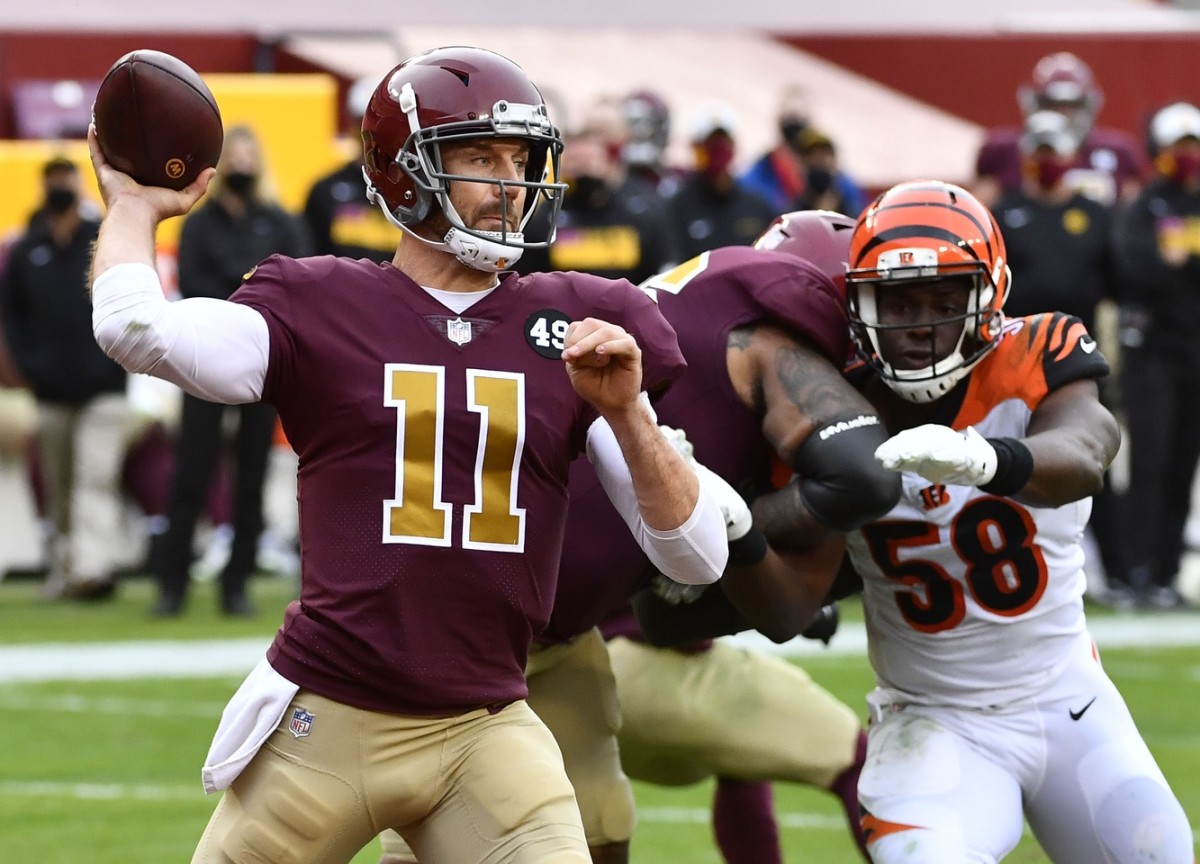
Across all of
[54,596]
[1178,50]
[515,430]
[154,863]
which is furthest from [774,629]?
[1178,50]

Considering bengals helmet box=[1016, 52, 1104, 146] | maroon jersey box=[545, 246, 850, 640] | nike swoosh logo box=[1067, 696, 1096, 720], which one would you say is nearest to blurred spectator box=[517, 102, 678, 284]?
bengals helmet box=[1016, 52, 1104, 146]

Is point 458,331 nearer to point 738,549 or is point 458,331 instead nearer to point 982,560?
point 738,549

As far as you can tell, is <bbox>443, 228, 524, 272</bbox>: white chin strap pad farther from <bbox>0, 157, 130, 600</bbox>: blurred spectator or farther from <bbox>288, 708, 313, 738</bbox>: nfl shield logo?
<bbox>0, 157, 130, 600</bbox>: blurred spectator

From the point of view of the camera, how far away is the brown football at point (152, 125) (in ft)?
10.3

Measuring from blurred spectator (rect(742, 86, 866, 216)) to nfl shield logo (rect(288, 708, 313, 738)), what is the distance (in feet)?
24.2

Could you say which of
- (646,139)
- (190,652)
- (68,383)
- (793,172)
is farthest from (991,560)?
(646,139)

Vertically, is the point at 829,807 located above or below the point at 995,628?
below

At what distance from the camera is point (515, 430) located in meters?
3.18

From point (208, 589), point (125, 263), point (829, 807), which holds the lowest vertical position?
point (208, 589)

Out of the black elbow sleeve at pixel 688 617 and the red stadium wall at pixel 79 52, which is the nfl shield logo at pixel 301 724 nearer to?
the black elbow sleeve at pixel 688 617

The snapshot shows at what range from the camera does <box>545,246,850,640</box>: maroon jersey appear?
158 inches

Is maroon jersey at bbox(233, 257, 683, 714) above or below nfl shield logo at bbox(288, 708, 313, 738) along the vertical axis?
above

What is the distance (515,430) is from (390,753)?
522mm

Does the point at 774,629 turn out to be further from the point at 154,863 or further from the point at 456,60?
the point at 154,863
